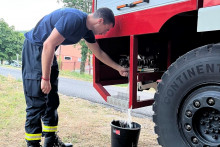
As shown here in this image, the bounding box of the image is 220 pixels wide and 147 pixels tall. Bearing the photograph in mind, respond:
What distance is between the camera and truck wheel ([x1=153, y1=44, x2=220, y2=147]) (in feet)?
4.59

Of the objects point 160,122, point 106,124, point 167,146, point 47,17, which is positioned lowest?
point 106,124

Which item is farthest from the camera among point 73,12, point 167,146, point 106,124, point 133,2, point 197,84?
point 106,124

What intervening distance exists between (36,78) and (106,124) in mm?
2074

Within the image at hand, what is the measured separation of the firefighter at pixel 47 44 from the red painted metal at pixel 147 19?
100 millimetres

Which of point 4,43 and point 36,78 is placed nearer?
point 36,78

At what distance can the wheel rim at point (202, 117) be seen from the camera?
1.39 meters

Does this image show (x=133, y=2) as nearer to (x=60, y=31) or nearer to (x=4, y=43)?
(x=60, y=31)

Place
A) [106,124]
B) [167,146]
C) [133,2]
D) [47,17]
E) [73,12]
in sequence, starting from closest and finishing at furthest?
[167,146], [133,2], [73,12], [47,17], [106,124]

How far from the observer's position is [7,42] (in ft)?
158

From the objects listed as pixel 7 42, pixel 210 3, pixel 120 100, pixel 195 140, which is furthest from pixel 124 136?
pixel 7 42

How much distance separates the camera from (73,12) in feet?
7.48

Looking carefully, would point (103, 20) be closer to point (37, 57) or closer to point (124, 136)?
point (37, 57)

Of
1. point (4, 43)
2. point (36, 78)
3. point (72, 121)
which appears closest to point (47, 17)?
point (36, 78)

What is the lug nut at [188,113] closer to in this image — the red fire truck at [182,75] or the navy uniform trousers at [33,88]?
the red fire truck at [182,75]
